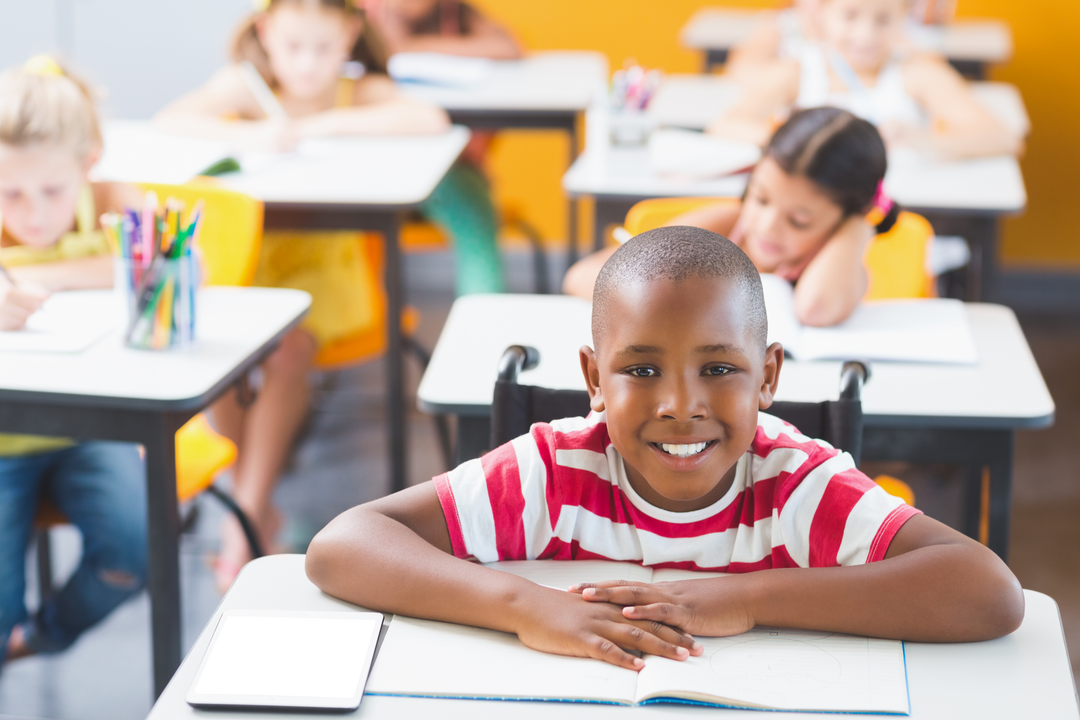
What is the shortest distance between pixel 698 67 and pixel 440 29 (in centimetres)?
106

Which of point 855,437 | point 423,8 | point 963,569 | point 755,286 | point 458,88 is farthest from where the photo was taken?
point 423,8

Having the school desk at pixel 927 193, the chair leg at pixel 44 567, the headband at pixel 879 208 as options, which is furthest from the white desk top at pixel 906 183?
the chair leg at pixel 44 567

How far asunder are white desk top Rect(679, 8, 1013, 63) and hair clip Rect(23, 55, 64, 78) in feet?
7.97

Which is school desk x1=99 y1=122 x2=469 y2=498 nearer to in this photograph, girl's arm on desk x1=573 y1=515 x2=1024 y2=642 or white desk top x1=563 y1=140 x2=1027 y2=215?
white desk top x1=563 y1=140 x2=1027 y2=215

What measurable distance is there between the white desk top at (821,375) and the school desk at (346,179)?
1.67 feet

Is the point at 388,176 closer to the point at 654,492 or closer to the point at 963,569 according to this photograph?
the point at 654,492

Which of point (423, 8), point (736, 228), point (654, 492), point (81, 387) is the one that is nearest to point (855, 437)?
point (654, 492)

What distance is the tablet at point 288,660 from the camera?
0.94 m

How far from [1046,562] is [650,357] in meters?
1.93

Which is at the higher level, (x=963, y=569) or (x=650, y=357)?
(x=650, y=357)

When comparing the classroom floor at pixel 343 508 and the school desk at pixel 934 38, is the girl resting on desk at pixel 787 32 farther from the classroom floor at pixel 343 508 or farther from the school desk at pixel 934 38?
the classroom floor at pixel 343 508

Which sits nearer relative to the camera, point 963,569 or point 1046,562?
point 963,569

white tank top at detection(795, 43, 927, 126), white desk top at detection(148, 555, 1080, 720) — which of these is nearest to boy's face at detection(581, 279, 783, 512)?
white desk top at detection(148, 555, 1080, 720)

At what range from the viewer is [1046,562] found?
267 cm
